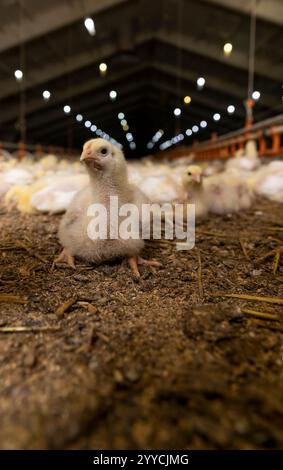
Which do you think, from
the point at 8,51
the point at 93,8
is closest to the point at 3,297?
the point at 8,51

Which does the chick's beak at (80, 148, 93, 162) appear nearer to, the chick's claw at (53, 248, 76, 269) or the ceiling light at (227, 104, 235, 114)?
the chick's claw at (53, 248, 76, 269)

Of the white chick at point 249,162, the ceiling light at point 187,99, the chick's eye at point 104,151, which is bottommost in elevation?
the chick's eye at point 104,151

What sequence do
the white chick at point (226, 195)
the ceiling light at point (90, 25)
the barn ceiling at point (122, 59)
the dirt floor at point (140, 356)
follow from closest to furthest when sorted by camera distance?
the dirt floor at point (140, 356) < the white chick at point (226, 195) < the barn ceiling at point (122, 59) < the ceiling light at point (90, 25)

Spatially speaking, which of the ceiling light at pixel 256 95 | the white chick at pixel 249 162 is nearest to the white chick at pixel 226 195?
the white chick at pixel 249 162

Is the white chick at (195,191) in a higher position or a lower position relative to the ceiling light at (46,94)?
lower

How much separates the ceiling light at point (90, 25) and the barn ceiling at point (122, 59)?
0.27 ft

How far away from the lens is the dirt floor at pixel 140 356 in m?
0.66

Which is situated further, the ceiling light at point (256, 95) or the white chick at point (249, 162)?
the ceiling light at point (256, 95)

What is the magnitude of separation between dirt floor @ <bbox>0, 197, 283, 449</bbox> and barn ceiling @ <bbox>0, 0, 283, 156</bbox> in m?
4.18

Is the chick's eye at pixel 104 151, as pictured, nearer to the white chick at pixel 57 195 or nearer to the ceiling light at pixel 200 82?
the white chick at pixel 57 195

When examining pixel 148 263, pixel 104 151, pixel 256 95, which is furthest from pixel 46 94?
pixel 148 263

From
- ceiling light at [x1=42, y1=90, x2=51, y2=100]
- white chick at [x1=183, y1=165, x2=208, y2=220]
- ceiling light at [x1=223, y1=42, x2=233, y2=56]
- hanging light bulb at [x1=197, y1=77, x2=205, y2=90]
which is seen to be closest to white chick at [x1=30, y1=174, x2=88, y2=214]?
white chick at [x1=183, y1=165, x2=208, y2=220]

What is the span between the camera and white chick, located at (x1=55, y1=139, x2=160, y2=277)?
1438mm

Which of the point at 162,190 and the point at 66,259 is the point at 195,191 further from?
the point at 66,259
